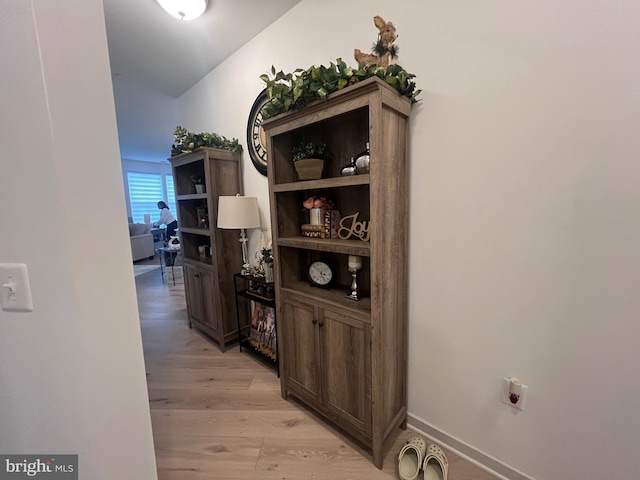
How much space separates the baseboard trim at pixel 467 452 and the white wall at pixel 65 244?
1.43 metres

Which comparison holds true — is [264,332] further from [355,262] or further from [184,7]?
[184,7]

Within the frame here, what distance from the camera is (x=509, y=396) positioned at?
1.20 m

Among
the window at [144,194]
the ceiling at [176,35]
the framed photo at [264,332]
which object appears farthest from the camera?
the window at [144,194]

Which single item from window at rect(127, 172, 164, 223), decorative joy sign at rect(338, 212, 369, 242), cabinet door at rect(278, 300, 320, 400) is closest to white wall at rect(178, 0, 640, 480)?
decorative joy sign at rect(338, 212, 369, 242)

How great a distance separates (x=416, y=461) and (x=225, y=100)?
121 inches

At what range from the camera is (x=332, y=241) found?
57.7 inches

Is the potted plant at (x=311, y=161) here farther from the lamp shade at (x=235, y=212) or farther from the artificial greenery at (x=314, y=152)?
the lamp shade at (x=235, y=212)

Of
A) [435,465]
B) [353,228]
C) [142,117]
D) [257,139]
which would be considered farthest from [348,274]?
[142,117]

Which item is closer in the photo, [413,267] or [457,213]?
[457,213]

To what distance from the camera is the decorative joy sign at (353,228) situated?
1409 mm

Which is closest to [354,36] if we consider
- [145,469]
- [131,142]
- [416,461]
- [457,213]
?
[457,213]

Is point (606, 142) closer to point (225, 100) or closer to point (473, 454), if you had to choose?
point (473, 454)

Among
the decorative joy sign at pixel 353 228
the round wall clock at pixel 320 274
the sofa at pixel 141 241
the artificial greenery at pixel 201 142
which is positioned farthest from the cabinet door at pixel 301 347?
the sofa at pixel 141 241

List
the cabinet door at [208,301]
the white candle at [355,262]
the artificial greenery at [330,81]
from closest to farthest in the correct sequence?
1. the artificial greenery at [330,81]
2. the white candle at [355,262]
3. the cabinet door at [208,301]
